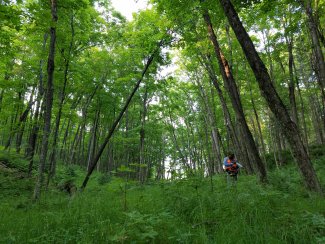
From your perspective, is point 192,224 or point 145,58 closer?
point 192,224

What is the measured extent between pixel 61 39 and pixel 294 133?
33.8 feet

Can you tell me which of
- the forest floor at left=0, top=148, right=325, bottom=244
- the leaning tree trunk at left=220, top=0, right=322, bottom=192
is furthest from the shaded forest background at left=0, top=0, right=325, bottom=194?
the forest floor at left=0, top=148, right=325, bottom=244

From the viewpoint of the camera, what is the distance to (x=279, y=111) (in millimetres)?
5348

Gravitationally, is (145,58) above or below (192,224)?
above

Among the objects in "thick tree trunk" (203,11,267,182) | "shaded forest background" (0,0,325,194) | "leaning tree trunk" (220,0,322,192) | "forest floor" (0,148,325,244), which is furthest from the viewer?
"thick tree trunk" (203,11,267,182)

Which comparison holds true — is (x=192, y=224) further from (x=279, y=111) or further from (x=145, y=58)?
(x=145, y=58)

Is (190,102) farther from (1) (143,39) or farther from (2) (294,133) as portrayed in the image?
(2) (294,133)

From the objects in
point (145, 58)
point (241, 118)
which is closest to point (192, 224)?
point (241, 118)

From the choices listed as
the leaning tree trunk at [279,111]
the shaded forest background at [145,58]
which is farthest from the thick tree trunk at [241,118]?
the leaning tree trunk at [279,111]

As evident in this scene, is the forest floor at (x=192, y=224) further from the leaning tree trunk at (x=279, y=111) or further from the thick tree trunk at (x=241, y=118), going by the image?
the thick tree trunk at (x=241, y=118)

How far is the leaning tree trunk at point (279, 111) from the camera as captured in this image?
16.8ft

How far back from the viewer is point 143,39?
42.4ft

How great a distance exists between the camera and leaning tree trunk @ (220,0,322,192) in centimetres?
512

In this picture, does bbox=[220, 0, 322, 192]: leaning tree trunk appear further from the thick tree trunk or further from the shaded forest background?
the thick tree trunk
